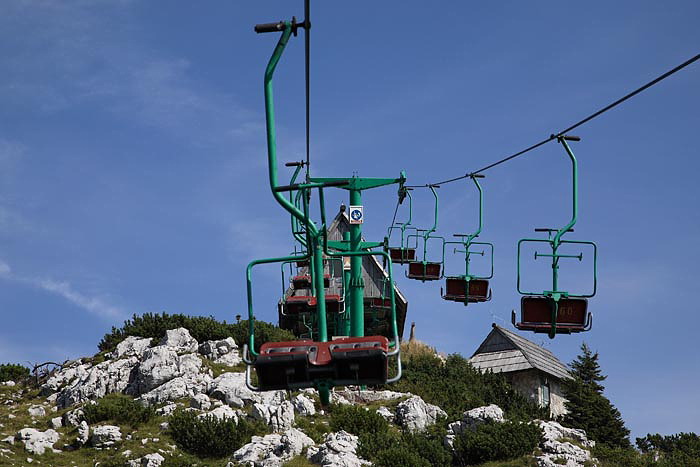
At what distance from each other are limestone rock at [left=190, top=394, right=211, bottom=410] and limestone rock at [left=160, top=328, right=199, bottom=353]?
390 cm

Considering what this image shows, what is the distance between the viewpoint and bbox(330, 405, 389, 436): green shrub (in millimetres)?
25875

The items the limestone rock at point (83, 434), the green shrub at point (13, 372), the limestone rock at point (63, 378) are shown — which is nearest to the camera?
the limestone rock at point (83, 434)

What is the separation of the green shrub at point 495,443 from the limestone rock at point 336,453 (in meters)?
3.57

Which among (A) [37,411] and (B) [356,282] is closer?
(B) [356,282]

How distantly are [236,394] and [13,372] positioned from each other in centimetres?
1308

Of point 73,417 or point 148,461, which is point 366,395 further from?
point 73,417

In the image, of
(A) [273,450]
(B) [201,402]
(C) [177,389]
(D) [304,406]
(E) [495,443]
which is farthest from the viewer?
(C) [177,389]

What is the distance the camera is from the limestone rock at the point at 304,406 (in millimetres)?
27094

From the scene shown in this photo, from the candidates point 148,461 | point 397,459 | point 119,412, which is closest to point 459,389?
point 397,459

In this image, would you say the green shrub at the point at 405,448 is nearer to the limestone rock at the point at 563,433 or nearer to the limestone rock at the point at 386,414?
the limestone rock at the point at 386,414

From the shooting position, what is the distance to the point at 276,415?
85.4 ft

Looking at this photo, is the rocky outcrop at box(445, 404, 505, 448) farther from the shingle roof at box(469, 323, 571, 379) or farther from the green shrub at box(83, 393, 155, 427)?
the shingle roof at box(469, 323, 571, 379)

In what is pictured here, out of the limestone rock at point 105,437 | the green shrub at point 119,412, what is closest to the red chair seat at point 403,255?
the green shrub at point 119,412

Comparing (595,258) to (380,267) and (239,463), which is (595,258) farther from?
(380,267)
